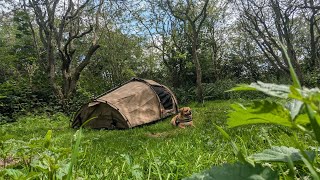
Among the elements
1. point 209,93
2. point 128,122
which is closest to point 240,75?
point 209,93

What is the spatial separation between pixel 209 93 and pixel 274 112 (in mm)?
21311

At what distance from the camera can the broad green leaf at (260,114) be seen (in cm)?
44

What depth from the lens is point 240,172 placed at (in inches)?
19.7

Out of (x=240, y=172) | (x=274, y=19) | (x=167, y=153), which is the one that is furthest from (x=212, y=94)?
(x=240, y=172)

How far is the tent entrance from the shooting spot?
12.8 m

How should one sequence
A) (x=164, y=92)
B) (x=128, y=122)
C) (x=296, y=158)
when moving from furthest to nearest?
(x=164, y=92)
(x=128, y=122)
(x=296, y=158)

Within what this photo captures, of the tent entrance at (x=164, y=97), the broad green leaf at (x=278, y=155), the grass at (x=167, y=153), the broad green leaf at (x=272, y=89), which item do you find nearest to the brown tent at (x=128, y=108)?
the tent entrance at (x=164, y=97)

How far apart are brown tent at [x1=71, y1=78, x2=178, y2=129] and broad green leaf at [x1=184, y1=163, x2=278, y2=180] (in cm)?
892

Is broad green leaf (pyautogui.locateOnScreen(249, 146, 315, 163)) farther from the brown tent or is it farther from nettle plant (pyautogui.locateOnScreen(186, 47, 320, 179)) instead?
the brown tent

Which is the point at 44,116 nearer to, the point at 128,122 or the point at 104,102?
the point at 104,102

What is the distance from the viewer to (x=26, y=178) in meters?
1.00

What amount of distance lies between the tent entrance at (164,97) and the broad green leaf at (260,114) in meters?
12.1

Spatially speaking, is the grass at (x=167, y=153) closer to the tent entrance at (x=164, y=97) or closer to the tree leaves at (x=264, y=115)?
the tree leaves at (x=264, y=115)

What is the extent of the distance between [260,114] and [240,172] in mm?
97
